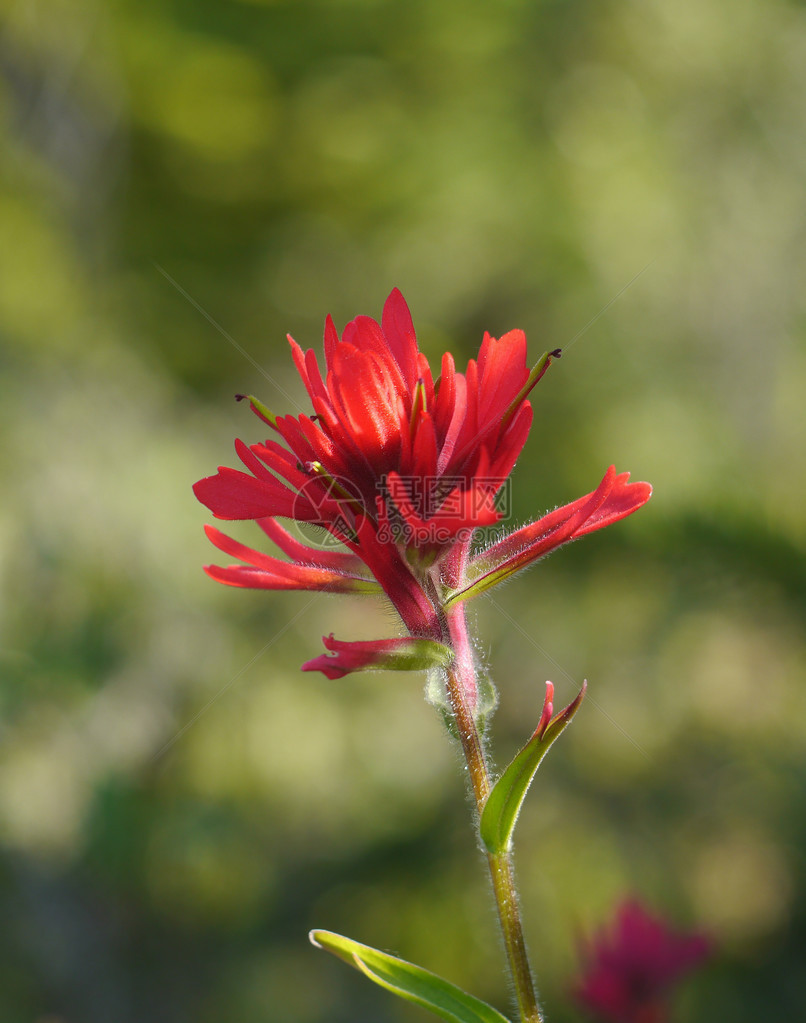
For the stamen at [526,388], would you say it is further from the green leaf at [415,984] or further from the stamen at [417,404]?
the green leaf at [415,984]

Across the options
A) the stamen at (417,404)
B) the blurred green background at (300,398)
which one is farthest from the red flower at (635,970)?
the stamen at (417,404)

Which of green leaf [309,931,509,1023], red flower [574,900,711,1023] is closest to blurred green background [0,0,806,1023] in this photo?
red flower [574,900,711,1023]

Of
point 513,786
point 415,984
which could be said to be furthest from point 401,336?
point 415,984

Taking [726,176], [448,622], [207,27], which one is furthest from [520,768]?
[207,27]

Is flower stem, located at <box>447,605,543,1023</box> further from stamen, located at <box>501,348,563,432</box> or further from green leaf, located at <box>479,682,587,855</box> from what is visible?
stamen, located at <box>501,348,563,432</box>

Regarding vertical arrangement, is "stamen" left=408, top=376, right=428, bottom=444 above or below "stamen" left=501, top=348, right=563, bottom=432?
above

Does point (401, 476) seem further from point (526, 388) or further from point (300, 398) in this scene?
point (300, 398)

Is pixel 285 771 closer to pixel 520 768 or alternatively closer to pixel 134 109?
pixel 520 768
